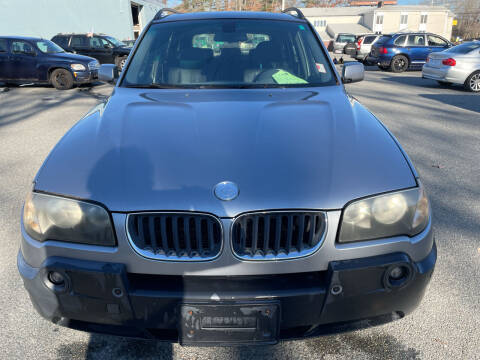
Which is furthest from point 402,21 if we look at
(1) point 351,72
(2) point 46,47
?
(1) point 351,72

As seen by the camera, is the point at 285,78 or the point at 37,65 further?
the point at 37,65

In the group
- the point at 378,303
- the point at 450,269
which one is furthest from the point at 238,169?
the point at 450,269

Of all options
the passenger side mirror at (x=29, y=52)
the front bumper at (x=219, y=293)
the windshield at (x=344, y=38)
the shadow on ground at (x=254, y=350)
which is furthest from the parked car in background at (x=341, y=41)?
the front bumper at (x=219, y=293)

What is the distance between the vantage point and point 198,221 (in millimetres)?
1590

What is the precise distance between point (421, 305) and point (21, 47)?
12883 mm

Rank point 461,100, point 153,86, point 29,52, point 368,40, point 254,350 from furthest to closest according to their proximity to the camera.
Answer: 1. point 368,40
2. point 29,52
3. point 461,100
4. point 153,86
5. point 254,350

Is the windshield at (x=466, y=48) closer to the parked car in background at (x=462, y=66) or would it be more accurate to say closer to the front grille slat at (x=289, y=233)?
the parked car in background at (x=462, y=66)

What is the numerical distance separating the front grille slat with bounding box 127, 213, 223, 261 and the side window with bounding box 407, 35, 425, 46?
708 inches

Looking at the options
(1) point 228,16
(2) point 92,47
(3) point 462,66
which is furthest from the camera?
(2) point 92,47

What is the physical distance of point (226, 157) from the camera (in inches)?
71.1

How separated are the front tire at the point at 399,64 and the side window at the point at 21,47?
13992 millimetres

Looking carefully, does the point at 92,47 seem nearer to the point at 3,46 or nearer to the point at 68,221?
the point at 3,46

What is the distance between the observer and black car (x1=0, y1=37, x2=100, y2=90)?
1145 cm

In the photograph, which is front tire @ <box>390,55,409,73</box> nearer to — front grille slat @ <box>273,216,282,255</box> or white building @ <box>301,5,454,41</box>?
front grille slat @ <box>273,216,282,255</box>
